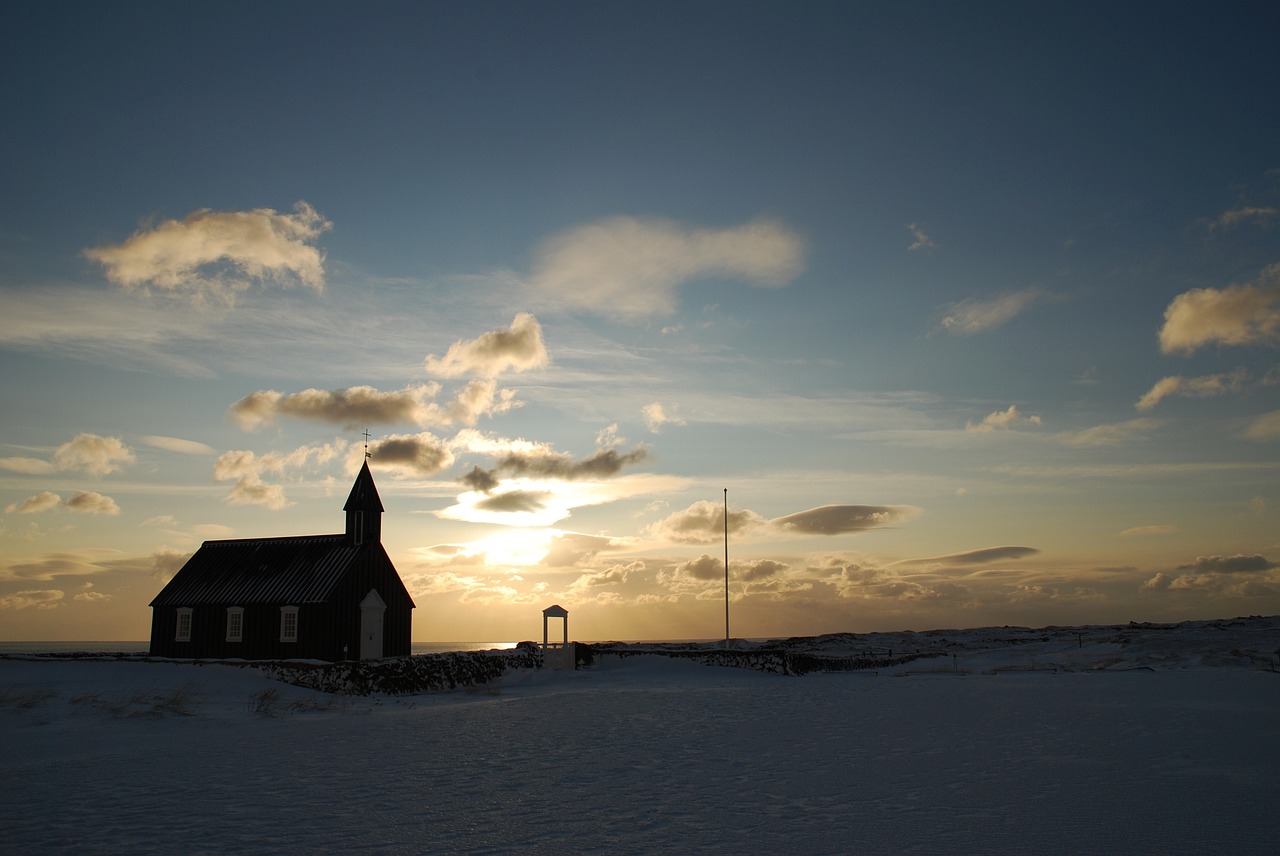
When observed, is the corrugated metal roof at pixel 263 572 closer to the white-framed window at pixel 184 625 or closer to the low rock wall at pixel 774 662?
the white-framed window at pixel 184 625

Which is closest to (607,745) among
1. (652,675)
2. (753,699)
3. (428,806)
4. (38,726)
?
(428,806)

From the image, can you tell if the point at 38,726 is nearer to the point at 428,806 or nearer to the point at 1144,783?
the point at 428,806

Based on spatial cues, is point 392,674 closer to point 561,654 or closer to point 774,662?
point 561,654

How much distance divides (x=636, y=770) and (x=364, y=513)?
33528 millimetres

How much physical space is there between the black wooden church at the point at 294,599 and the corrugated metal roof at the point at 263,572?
5 centimetres

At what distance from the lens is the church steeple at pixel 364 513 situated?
43.8 m

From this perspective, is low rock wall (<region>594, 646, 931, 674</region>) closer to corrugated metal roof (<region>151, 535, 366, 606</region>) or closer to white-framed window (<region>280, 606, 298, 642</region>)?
corrugated metal roof (<region>151, 535, 366, 606</region>)

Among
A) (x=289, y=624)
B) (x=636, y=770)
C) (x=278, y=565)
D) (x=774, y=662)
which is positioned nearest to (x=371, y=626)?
(x=289, y=624)

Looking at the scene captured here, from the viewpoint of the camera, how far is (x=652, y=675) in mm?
37688

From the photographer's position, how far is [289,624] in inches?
1587

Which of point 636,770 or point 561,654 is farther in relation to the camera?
point 561,654

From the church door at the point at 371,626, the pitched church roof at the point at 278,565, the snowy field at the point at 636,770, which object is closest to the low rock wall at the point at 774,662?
the church door at the point at 371,626

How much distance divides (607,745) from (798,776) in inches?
174

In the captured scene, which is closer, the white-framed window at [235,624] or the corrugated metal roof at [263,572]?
the corrugated metal roof at [263,572]
